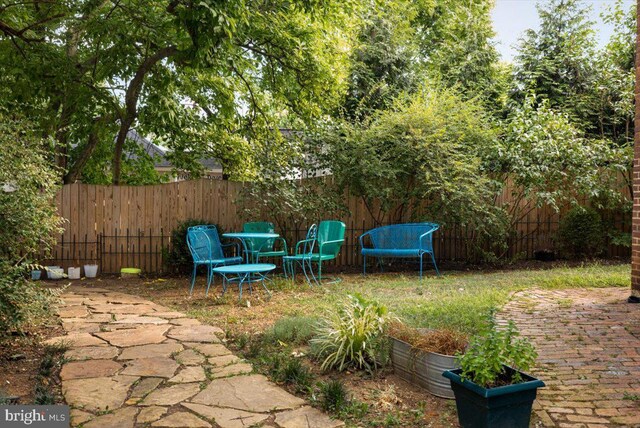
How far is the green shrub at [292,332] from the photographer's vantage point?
14.6 feet

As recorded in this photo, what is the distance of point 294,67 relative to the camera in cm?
879

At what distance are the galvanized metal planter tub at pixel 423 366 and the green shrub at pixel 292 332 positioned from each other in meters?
0.95

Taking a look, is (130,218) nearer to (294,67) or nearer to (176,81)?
(176,81)

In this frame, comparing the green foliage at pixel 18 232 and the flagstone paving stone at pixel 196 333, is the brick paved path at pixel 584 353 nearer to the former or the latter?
the flagstone paving stone at pixel 196 333

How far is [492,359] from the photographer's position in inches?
108

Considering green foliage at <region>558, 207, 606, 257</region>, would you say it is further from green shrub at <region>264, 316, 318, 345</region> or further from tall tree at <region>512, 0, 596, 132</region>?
green shrub at <region>264, 316, 318, 345</region>

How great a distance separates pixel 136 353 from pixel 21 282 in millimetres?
1007

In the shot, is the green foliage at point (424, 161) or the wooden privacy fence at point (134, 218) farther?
the wooden privacy fence at point (134, 218)

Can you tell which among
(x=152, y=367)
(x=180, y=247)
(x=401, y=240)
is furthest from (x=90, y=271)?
(x=152, y=367)

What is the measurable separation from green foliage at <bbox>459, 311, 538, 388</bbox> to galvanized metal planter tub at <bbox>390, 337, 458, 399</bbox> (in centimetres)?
36

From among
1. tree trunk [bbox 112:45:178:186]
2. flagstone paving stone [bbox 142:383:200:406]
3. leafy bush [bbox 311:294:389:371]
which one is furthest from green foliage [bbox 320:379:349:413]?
tree trunk [bbox 112:45:178:186]

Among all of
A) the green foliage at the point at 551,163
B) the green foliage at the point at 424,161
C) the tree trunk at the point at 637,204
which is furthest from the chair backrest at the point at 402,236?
the tree trunk at the point at 637,204

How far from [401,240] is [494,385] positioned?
6496mm

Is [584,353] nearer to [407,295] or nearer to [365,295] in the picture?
[407,295]
